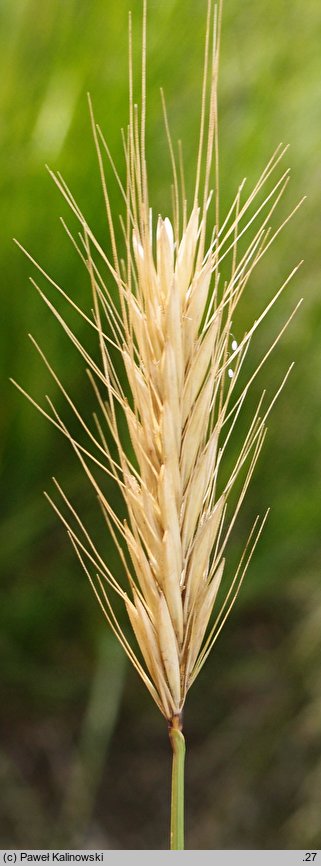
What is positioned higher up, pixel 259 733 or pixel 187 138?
pixel 187 138

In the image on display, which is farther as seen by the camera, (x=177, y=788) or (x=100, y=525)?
(x=100, y=525)

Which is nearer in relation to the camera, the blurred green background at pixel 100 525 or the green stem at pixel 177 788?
→ the green stem at pixel 177 788

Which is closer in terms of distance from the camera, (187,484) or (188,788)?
(187,484)

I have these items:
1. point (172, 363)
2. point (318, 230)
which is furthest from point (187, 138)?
point (172, 363)

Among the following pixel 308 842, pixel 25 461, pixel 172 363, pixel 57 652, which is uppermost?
pixel 172 363

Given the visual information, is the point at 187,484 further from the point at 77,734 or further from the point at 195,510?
the point at 77,734

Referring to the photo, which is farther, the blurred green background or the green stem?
the blurred green background

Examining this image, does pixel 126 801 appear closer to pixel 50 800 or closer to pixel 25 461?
pixel 50 800
